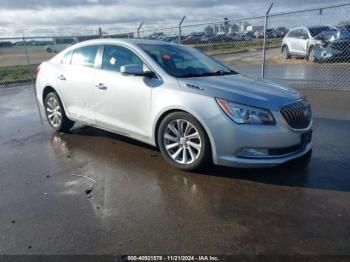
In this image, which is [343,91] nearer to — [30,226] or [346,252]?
[346,252]

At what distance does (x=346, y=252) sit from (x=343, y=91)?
8.03m

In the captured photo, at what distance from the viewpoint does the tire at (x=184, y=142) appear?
4488 mm

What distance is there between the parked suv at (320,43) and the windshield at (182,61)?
915 centimetres

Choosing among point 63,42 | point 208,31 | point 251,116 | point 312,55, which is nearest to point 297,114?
point 251,116

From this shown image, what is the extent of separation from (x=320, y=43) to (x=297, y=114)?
1115 cm

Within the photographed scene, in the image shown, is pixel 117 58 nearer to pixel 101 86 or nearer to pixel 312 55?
pixel 101 86

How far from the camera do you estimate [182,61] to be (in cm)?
543

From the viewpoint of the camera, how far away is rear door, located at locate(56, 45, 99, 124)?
5.86m

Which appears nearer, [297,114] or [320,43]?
[297,114]

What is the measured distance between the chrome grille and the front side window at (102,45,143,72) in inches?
81.7

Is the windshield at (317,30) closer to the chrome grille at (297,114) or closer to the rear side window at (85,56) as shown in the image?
the chrome grille at (297,114)

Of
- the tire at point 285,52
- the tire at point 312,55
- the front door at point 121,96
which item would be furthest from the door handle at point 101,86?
the tire at point 285,52

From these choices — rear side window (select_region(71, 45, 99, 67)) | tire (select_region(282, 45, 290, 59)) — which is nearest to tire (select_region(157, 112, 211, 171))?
rear side window (select_region(71, 45, 99, 67))

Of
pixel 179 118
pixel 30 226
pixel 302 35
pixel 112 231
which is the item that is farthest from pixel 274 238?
pixel 302 35
